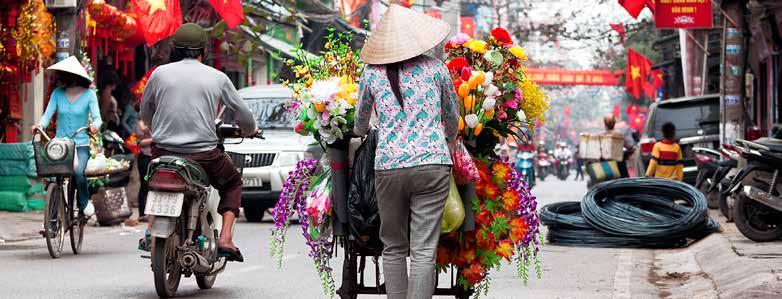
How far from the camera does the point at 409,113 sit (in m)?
6.10

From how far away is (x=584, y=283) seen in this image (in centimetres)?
970

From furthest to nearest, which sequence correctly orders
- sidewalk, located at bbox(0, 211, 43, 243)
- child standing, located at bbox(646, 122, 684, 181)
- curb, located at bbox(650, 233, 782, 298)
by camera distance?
child standing, located at bbox(646, 122, 684, 181) → sidewalk, located at bbox(0, 211, 43, 243) → curb, located at bbox(650, 233, 782, 298)

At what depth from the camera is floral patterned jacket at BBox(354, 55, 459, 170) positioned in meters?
6.06

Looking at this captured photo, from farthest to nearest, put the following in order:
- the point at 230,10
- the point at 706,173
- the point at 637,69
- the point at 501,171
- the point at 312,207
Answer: the point at 637,69 → the point at 230,10 → the point at 706,173 → the point at 501,171 → the point at 312,207

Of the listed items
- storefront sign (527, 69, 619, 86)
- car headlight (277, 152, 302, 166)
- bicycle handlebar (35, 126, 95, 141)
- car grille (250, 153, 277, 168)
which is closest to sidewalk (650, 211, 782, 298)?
bicycle handlebar (35, 126, 95, 141)

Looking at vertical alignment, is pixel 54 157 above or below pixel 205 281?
above

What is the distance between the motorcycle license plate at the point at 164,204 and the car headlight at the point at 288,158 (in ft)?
26.7

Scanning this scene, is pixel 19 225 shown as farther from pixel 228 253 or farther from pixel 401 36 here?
pixel 401 36

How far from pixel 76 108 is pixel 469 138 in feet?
18.2

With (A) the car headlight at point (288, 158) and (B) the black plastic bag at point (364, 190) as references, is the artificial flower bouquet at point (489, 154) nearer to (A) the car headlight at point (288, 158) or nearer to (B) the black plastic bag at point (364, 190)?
(B) the black plastic bag at point (364, 190)

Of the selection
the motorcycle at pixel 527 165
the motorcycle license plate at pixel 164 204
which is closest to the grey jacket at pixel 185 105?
the motorcycle license plate at pixel 164 204

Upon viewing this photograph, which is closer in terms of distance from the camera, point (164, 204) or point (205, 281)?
point (164, 204)

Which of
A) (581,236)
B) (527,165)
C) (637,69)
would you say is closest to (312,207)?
(581,236)

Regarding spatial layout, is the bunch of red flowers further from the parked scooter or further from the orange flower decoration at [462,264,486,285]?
the parked scooter
